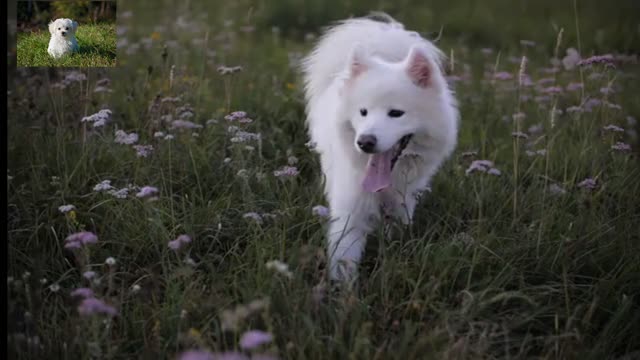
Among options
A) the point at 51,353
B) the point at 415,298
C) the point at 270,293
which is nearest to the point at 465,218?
the point at 415,298

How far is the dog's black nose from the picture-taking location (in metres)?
2.50

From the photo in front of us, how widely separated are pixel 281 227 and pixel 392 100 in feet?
1.91

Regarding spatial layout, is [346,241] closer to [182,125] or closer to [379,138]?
[379,138]

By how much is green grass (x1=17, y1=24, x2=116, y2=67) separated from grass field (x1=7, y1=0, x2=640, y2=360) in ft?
0.65

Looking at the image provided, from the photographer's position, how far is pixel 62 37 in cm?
243

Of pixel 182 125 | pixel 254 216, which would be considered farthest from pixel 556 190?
pixel 182 125

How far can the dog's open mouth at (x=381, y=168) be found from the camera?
8.85ft

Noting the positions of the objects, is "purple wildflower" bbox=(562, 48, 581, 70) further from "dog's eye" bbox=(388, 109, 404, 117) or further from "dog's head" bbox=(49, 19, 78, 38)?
"dog's head" bbox=(49, 19, 78, 38)

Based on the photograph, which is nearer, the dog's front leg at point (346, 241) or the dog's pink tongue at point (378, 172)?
the dog's front leg at point (346, 241)

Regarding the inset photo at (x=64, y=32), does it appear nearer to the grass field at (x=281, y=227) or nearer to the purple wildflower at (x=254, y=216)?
the grass field at (x=281, y=227)

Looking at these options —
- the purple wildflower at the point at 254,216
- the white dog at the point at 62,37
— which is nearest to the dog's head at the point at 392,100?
the purple wildflower at the point at 254,216

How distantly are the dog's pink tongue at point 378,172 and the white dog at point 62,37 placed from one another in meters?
1.06

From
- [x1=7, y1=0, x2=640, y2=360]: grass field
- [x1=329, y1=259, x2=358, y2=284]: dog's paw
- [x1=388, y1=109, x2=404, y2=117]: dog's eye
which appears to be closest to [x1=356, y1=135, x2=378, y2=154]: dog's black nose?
→ [x1=388, y1=109, x2=404, y2=117]: dog's eye

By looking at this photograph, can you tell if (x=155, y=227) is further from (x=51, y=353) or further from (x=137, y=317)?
(x=51, y=353)
